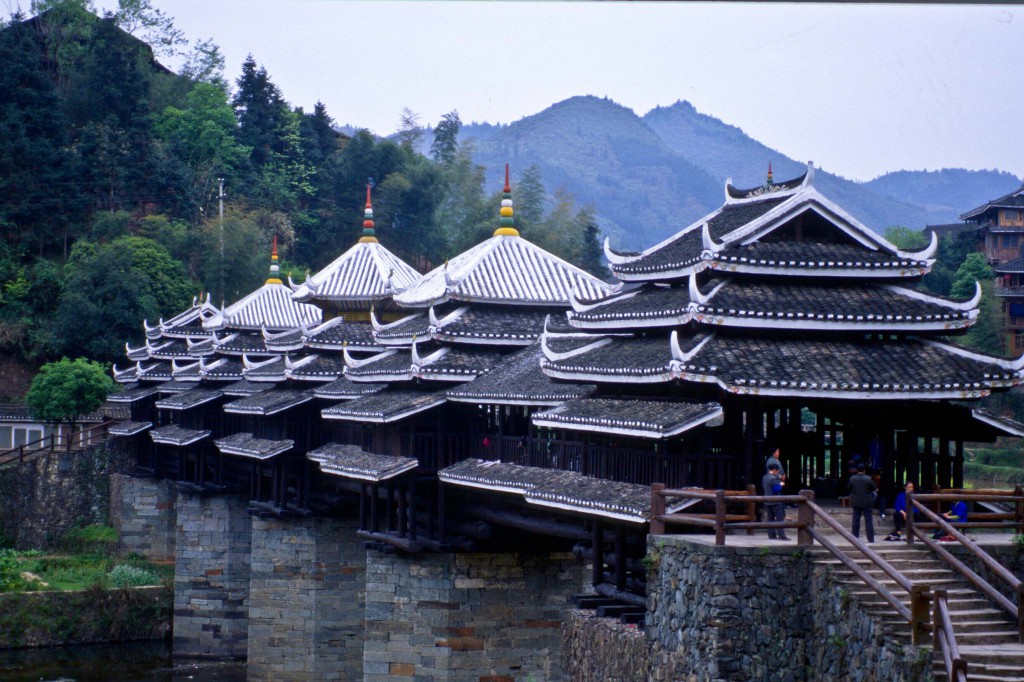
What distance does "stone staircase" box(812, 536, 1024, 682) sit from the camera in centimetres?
1348

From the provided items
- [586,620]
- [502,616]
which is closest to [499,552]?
[502,616]

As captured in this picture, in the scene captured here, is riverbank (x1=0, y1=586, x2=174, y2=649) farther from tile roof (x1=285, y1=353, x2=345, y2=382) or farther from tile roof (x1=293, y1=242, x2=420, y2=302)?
tile roof (x1=285, y1=353, x2=345, y2=382)

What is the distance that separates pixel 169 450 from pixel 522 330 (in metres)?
21.9

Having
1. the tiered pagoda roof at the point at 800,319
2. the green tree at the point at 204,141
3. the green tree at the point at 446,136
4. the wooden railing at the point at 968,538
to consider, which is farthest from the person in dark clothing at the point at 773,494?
the green tree at the point at 446,136

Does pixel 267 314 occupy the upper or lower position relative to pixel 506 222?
lower

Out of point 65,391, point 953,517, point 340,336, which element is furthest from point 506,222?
point 65,391

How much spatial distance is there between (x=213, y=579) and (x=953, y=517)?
2748cm

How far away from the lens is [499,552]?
2669 cm

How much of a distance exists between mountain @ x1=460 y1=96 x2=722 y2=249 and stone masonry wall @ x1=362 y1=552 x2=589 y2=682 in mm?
129065

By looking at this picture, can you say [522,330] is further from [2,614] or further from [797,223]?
[2,614]

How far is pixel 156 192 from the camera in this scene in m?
71.2

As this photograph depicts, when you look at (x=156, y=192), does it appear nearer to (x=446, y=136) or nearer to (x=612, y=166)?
(x=446, y=136)

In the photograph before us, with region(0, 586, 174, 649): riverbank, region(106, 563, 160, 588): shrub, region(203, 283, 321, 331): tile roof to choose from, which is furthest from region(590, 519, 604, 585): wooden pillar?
region(106, 563, 160, 588): shrub

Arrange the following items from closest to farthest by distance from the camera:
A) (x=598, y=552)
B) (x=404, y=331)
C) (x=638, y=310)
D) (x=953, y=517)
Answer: (x=953, y=517) → (x=598, y=552) → (x=638, y=310) → (x=404, y=331)
